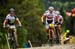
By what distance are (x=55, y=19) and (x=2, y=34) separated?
506 centimetres

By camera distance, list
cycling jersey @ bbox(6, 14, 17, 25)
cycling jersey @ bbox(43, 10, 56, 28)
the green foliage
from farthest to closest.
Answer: the green foliage, cycling jersey @ bbox(43, 10, 56, 28), cycling jersey @ bbox(6, 14, 17, 25)

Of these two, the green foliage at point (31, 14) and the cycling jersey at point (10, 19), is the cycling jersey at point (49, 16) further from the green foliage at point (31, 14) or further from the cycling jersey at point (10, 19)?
the green foliage at point (31, 14)

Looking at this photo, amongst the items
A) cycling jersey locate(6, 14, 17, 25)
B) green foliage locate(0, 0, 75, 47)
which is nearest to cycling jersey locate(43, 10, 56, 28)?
cycling jersey locate(6, 14, 17, 25)

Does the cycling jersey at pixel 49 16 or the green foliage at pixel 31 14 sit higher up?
the cycling jersey at pixel 49 16

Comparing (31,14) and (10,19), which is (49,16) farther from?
(31,14)

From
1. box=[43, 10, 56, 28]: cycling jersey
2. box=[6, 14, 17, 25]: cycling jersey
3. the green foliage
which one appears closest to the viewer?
box=[6, 14, 17, 25]: cycling jersey

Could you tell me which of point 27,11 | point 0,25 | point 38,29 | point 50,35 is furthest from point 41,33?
point 50,35

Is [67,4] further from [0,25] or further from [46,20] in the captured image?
[46,20]

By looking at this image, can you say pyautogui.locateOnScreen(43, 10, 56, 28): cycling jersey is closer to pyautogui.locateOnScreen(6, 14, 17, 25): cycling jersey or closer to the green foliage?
pyautogui.locateOnScreen(6, 14, 17, 25): cycling jersey

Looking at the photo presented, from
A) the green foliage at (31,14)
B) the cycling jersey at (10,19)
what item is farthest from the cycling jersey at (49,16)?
the green foliage at (31,14)

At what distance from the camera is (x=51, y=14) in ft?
56.3

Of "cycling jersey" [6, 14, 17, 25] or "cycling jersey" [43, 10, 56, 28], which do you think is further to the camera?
"cycling jersey" [43, 10, 56, 28]

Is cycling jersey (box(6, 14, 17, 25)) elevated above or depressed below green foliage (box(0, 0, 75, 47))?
above

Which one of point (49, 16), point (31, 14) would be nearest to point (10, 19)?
point (49, 16)
